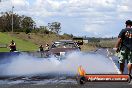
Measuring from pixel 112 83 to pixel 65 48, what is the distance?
55.5 feet

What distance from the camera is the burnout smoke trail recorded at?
1867cm

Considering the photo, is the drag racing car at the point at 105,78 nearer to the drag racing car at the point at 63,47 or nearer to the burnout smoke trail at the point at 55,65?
the burnout smoke trail at the point at 55,65

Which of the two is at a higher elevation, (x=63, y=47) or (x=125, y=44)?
(x=125, y=44)

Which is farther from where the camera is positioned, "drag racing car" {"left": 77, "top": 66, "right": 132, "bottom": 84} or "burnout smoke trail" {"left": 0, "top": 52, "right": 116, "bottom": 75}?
"burnout smoke trail" {"left": 0, "top": 52, "right": 116, "bottom": 75}

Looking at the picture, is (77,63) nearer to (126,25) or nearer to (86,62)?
(86,62)

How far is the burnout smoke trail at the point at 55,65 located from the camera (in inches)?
735

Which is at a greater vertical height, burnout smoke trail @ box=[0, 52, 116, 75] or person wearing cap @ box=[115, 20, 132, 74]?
person wearing cap @ box=[115, 20, 132, 74]

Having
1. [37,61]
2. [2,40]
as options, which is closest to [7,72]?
[37,61]

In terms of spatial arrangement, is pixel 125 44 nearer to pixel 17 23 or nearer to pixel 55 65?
pixel 55 65

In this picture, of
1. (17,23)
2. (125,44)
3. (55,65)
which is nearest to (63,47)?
(55,65)

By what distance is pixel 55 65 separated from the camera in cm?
2058

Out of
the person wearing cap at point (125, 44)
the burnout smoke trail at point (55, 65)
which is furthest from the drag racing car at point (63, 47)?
the person wearing cap at point (125, 44)

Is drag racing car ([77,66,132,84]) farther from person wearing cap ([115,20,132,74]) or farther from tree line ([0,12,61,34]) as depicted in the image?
tree line ([0,12,61,34])

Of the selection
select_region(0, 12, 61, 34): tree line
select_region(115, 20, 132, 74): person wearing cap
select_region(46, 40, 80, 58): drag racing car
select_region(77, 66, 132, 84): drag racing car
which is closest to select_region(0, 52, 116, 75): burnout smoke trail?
select_region(115, 20, 132, 74): person wearing cap
